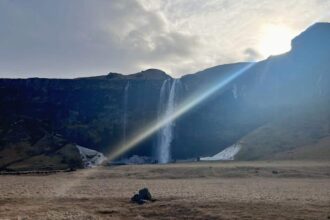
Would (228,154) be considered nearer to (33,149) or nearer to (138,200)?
(33,149)

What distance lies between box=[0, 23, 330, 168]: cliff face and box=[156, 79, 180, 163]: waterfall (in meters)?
1.45

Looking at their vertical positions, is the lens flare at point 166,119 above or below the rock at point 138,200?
above

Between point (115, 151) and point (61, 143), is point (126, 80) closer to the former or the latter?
point (115, 151)

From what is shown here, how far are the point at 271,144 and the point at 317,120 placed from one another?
1652 cm

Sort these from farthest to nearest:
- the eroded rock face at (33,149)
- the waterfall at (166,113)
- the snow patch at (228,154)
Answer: the waterfall at (166,113) → the snow patch at (228,154) → the eroded rock face at (33,149)

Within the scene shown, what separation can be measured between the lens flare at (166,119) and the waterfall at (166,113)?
148cm

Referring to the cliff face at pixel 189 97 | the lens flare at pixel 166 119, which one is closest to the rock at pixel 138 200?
the cliff face at pixel 189 97

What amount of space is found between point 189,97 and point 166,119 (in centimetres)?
954

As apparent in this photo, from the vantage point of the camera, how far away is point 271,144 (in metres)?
97.7

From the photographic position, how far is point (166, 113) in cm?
12325

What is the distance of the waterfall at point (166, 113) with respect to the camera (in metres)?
115

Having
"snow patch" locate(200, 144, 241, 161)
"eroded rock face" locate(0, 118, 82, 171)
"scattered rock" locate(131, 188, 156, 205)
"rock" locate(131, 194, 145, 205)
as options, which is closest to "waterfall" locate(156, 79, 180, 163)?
"snow patch" locate(200, 144, 241, 161)

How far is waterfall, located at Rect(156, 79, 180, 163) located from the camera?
378 feet

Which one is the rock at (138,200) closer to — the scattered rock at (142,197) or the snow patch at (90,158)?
the scattered rock at (142,197)
